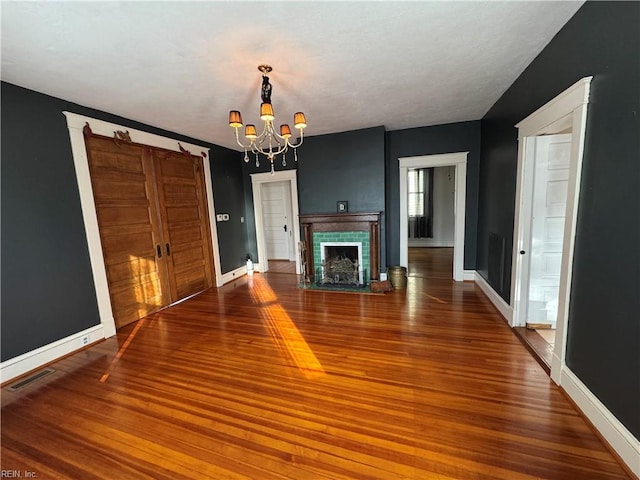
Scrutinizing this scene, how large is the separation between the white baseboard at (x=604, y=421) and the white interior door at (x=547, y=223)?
103cm

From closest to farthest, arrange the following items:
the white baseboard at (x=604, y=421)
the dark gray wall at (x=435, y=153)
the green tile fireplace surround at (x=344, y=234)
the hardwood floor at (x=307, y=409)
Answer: the white baseboard at (x=604, y=421) → the hardwood floor at (x=307, y=409) → the dark gray wall at (x=435, y=153) → the green tile fireplace surround at (x=344, y=234)

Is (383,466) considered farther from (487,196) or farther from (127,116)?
(127,116)

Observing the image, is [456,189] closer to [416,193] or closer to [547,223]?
[547,223]

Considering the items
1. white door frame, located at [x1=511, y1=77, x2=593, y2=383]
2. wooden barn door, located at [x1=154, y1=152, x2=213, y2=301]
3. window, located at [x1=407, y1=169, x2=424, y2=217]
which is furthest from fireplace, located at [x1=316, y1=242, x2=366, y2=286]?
window, located at [x1=407, y1=169, x2=424, y2=217]

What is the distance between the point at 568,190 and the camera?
1.83 metres

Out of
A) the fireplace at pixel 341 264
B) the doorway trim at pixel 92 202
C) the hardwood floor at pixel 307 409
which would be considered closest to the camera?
the hardwood floor at pixel 307 409

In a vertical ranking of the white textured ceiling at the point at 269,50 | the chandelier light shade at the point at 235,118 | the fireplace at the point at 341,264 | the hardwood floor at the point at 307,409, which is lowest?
the hardwood floor at the point at 307,409

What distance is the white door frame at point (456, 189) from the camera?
4.32 meters

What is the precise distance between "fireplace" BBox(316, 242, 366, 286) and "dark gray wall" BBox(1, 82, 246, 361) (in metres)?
3.12

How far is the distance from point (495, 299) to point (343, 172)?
2899 mm

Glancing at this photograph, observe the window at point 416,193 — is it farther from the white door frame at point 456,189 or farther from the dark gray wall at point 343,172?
the dark gray wall at point 343,172

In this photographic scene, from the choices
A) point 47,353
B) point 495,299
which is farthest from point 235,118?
point 495,299

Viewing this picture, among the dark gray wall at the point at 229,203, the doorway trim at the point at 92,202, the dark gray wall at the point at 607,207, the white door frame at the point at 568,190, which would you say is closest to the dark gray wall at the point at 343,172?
the dark gray wall at the point at 229,203

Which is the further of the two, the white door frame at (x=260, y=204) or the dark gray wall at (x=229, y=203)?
the white door frame at (x=260, y=204)
